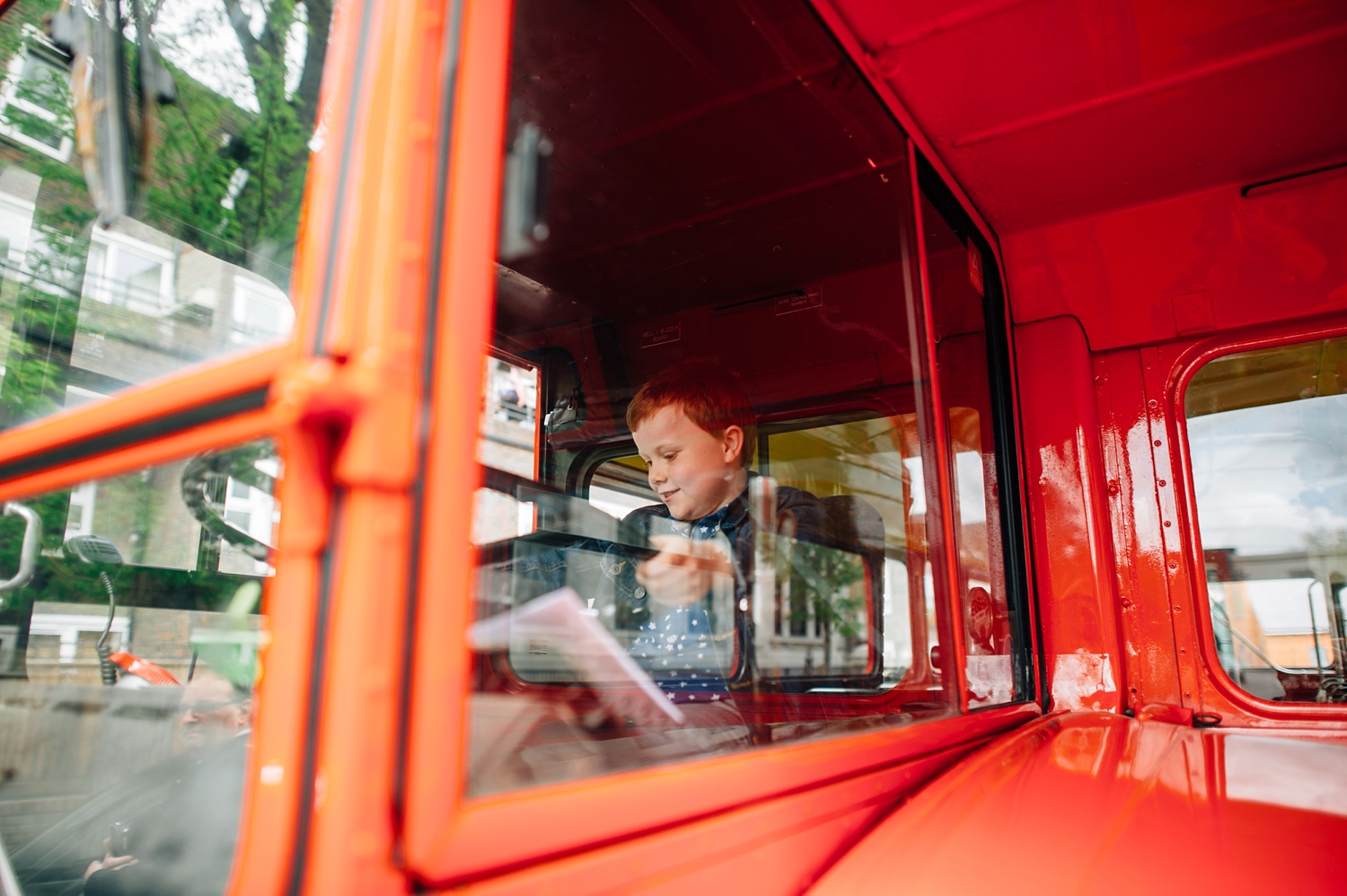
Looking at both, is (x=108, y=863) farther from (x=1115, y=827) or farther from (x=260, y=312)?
(x=1115, y=827)

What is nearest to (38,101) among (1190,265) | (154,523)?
(154,523)

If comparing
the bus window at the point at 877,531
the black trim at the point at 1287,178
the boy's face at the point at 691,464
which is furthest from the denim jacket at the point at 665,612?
the black trim at the point at 1287,178

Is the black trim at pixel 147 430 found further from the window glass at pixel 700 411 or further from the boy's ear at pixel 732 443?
the boy's ear at pixel 732 443

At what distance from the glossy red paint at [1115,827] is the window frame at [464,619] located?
34cm

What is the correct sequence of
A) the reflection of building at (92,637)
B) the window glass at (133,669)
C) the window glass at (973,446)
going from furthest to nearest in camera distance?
the window glass at (973,446) < the reflection of building at (92,637) < the window glass at (133,669)

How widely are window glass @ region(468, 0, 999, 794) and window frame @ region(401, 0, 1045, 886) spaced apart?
0.10ft

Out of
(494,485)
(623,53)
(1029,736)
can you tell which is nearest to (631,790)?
(494,485)

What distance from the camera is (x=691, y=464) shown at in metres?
2.00

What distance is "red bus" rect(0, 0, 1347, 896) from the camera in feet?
1.54

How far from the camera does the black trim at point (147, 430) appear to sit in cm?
46

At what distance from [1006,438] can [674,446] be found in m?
0.83

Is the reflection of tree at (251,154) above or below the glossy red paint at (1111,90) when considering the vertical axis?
below

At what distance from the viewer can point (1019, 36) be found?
1.50 m

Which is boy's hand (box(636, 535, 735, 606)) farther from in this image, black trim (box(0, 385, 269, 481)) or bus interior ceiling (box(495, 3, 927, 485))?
black trim (box(0, 385, 269, 481))
